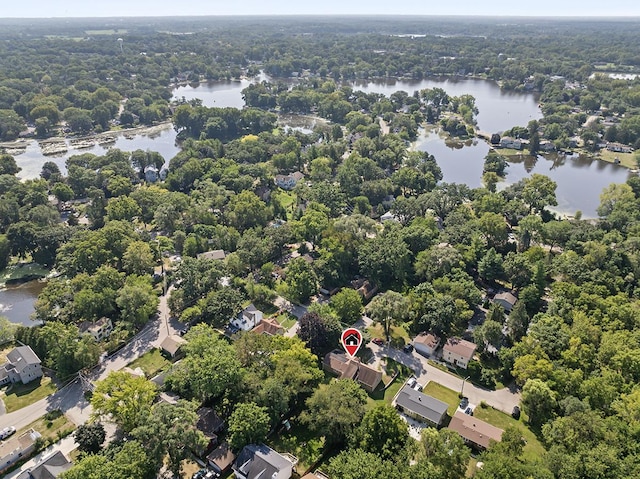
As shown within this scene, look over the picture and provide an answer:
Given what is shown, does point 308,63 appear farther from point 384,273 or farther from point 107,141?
point 384,273

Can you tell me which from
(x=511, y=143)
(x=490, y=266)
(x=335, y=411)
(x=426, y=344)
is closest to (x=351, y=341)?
(x=426, y=344)

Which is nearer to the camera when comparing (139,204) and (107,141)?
(139,204)

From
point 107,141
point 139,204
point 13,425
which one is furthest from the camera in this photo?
point 107,141

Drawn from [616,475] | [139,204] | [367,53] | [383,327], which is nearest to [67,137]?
[139,204]

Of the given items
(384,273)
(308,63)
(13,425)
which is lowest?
(13,425)

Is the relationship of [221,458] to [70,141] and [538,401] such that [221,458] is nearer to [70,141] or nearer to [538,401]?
[538,401]

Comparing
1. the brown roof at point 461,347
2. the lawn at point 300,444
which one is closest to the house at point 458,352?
the brown roof at point 461,347

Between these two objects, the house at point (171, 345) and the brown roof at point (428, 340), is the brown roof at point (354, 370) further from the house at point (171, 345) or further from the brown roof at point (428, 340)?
the house at point (171, 345)
